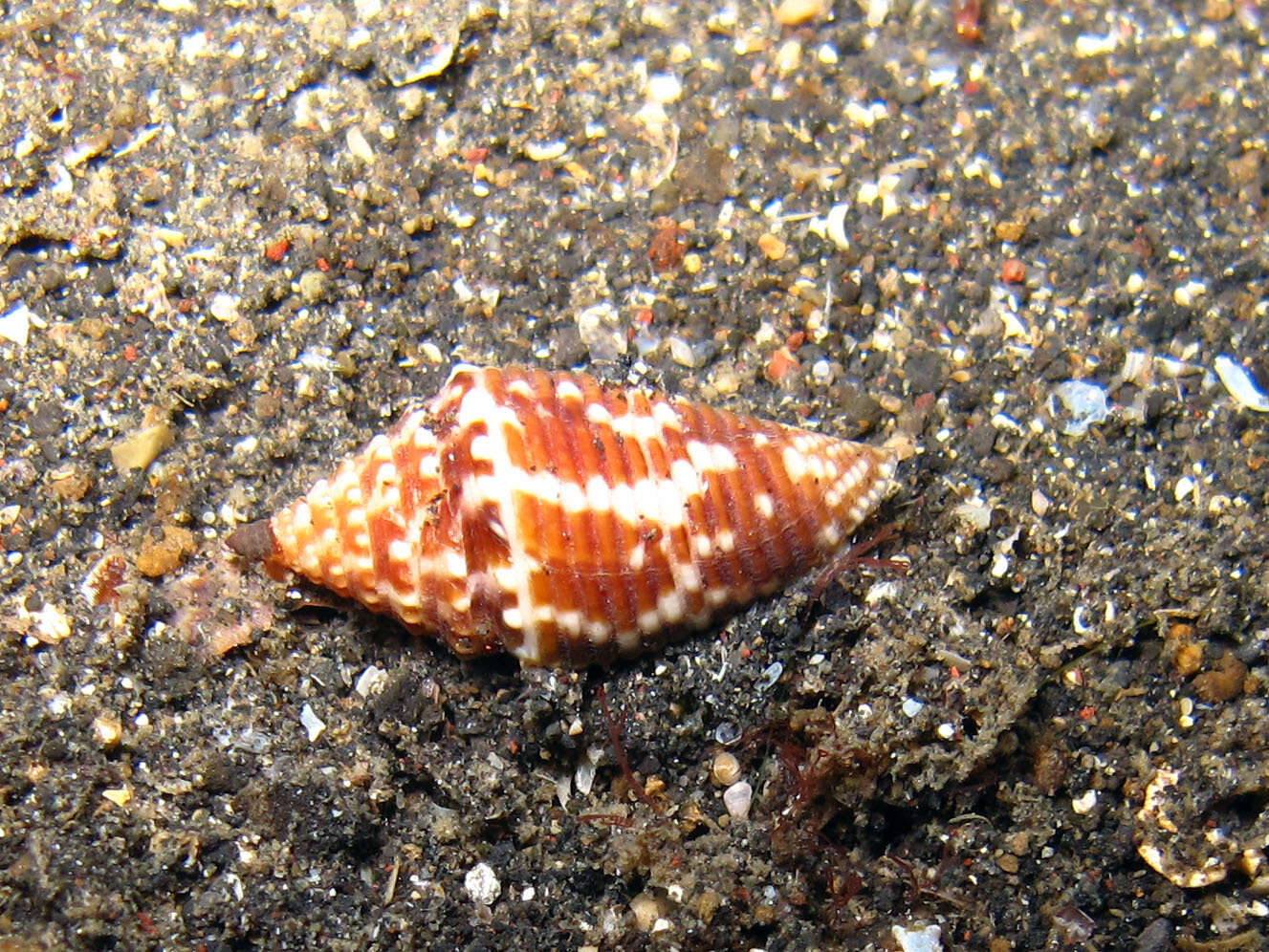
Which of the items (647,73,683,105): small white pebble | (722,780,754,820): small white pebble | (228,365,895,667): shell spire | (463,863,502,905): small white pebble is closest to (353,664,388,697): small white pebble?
(228,365,895,667): shell spire

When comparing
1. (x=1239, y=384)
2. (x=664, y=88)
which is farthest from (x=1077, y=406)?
(x=664, y=88)

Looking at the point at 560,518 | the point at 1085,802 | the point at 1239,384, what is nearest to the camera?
the point at 560,518

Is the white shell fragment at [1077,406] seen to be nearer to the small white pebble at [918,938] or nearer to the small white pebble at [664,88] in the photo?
the small white pebble at [918,938]

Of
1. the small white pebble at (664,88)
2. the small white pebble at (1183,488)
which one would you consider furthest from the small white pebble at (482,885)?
the small white pebble at (664,88)

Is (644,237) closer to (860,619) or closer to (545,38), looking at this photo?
(545,38)

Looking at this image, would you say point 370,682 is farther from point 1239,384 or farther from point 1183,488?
point 1239,384

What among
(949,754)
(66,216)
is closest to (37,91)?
(66,216)
